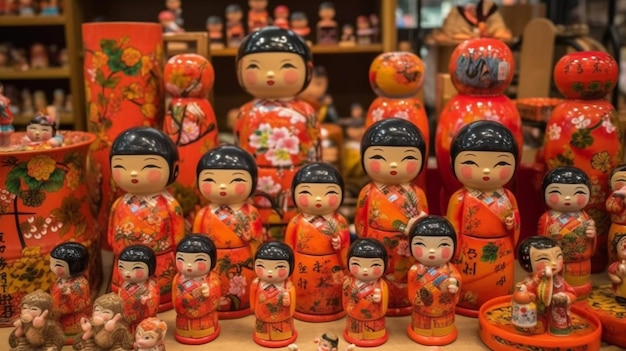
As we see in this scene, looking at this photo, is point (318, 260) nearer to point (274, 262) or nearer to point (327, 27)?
point (274, 262)

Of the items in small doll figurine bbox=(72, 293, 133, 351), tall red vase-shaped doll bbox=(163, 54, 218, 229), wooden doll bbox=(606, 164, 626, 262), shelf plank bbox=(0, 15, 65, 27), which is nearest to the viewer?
small doll figurine bbox=(72, 293, 133, 351)

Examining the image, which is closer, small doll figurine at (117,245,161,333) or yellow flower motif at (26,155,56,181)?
small doll figurine at (117,245,161,333)

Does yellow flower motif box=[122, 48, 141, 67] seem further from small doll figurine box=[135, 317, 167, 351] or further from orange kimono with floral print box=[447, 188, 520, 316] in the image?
orange kimono with floral print box=[447, 188, 520, 316]

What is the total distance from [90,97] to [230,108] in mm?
1622

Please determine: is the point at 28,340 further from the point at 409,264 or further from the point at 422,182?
the point at 422,182

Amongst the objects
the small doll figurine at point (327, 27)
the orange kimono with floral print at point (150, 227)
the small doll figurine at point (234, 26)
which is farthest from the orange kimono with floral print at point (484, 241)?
the small doll figurine at point (234, 26)

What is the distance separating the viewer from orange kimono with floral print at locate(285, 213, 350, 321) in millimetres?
1664

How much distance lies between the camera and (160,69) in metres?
2.12

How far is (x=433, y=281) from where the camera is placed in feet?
5.02

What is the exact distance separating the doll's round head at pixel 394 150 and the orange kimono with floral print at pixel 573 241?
38cm

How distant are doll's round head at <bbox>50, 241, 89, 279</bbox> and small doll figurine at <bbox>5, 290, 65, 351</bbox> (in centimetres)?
9

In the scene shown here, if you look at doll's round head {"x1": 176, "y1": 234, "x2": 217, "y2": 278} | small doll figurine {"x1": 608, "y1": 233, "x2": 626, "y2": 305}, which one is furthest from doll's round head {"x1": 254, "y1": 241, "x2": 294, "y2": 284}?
small doll figurine {"x1": 608, "y1": 233, "x2": 626, "y2": 305}

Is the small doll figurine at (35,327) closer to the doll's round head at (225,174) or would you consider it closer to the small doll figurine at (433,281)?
the doll's round head at (225,174)

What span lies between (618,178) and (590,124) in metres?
0.19
